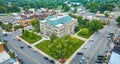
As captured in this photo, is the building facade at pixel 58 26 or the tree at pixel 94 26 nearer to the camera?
the building facade at pixel 58 26

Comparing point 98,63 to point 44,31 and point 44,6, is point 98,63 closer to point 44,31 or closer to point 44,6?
point 44,31

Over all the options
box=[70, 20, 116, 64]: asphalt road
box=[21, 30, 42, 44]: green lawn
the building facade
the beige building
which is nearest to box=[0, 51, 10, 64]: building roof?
box=[70, 20, 116, 64]: asphalt road

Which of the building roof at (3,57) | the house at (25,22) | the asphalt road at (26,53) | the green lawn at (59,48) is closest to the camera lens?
the building roof at (3,57)

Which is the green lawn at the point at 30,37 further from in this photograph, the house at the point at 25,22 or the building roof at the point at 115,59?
the building roof at the point at 115,59

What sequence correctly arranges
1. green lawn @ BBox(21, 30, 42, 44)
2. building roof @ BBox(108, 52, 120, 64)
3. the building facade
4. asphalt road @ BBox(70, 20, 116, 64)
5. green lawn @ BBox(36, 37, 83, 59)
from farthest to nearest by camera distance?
1. the building facade
2. green lawn @ BBox(21, 30, 42, 44)
3. asphalt road @ BBox(70, 20, 116, 64)
4. green lawn @ BBox(36, 37, 83, 59)
5. building roof @ BBox(108, 52, 120, 64)

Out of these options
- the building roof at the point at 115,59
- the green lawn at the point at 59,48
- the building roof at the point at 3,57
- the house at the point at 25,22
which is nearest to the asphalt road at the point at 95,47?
the green lawn at the point at 59,48

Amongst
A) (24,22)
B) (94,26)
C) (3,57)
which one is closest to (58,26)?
(94,26)

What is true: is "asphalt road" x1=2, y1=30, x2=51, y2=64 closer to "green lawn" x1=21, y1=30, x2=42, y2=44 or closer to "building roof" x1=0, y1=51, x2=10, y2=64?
"green lawn" x1=21, y1=30, x2=42, y2=44
